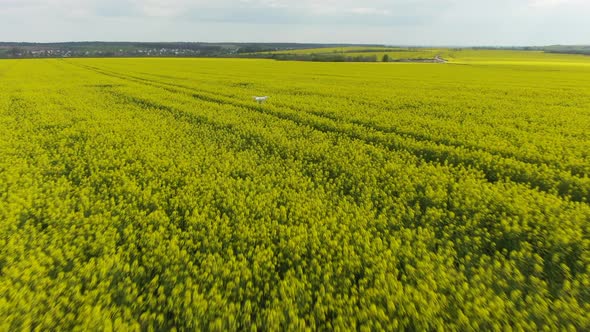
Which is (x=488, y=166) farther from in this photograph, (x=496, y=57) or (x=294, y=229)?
(x=496, y=57)

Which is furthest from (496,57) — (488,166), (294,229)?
(294,229)

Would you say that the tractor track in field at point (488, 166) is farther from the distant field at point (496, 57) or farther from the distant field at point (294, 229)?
the distant field at point (496, 57)

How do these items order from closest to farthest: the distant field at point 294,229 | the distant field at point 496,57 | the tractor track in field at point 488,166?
the distant field at point 294,229
the tractor track in field at point 488,166
the distant field at point 496,57

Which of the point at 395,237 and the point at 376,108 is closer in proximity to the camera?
the point at 395,237

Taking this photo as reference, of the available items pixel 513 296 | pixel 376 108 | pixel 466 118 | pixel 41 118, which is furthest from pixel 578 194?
pixel 41 118

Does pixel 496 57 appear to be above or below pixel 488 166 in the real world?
above

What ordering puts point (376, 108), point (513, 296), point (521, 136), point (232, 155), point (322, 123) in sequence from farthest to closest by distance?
point (376, 108) < point (322, 123) < point (521, 136) < point (232, 155) < point (513, 296)

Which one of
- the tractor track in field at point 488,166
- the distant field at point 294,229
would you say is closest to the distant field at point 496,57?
the tractor track in field at point 488,166

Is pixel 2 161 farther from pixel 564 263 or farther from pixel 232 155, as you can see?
pixel 564 263
